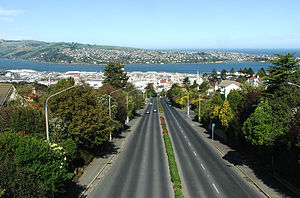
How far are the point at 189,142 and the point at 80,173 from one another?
1953 centimetres

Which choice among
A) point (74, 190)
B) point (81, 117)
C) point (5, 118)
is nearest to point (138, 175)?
point (74, 190)

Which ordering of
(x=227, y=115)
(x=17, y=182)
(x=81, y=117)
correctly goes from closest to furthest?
(x=17, y=182), (x=81, y=117), (x=227, y=115)

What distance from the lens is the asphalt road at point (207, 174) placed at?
73.4 ft

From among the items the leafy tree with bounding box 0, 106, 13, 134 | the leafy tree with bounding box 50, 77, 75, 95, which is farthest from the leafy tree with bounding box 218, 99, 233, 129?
the leafy tree with bounding box 0, 106, 13, 134

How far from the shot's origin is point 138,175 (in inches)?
1056

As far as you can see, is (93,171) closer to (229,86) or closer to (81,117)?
(81,117)

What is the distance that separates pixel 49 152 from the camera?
1798 centimetres

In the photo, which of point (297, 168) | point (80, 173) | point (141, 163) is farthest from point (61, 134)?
point (297, 168)

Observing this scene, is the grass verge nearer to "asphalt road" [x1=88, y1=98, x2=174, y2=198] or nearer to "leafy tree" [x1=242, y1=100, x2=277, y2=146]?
"asphalt road" [x1=88, y1=98, x2=174, y2=198]

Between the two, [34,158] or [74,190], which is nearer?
[34,158]

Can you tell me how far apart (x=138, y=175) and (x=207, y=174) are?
247 inches

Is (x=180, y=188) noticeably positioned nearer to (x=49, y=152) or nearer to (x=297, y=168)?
(x=297, y=168)

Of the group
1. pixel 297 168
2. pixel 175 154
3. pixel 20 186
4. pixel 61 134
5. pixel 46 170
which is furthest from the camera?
pixel 175 154

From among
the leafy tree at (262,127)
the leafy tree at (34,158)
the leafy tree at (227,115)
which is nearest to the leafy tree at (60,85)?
the leafy tree at (34,158)
